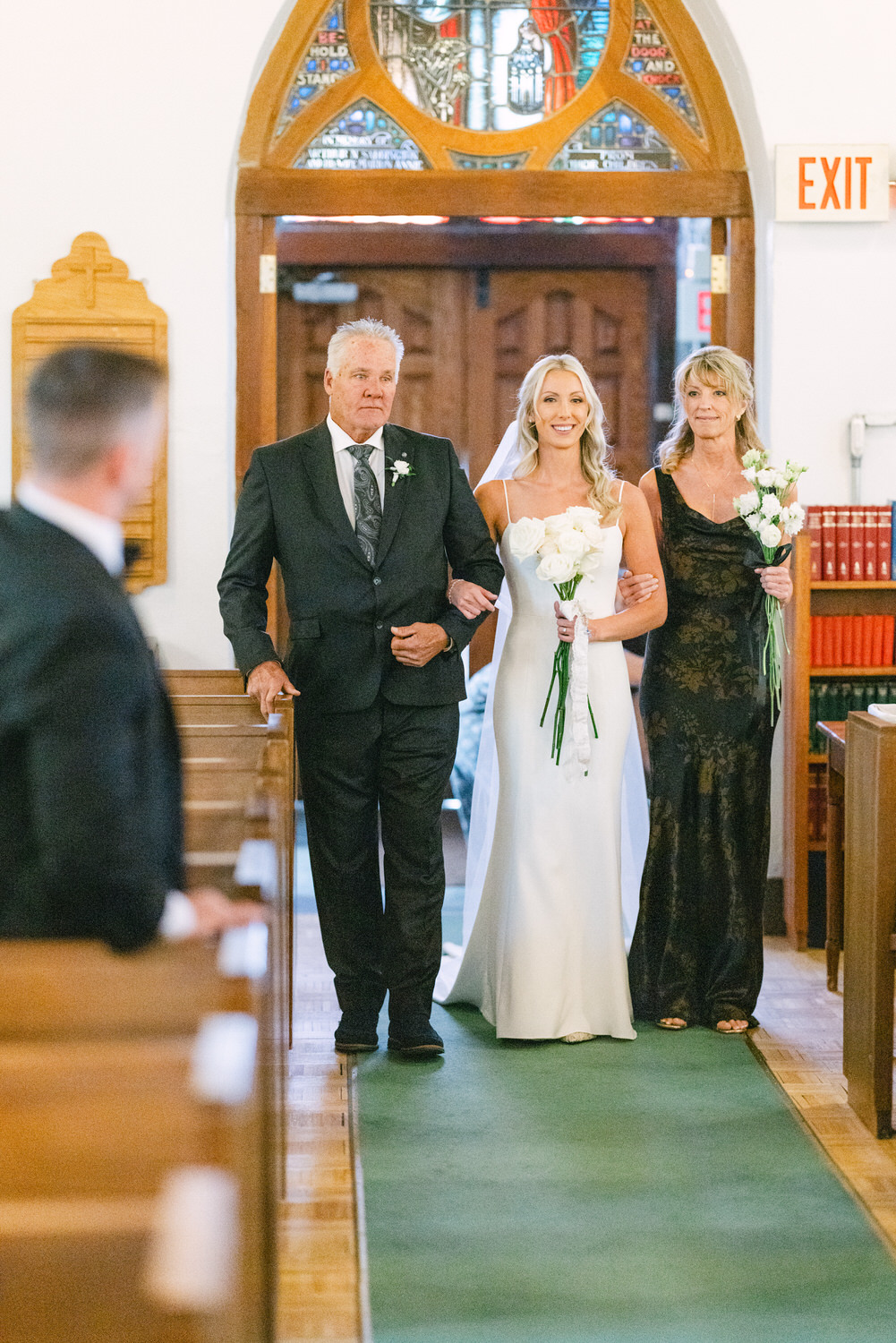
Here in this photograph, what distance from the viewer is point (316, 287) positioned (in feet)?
26.8

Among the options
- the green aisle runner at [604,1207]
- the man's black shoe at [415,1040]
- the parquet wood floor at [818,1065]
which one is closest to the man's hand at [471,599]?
the man's black shoe at [415,1040]

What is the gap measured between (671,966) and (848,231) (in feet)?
9.93

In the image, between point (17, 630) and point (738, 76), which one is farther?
point (738, 76)

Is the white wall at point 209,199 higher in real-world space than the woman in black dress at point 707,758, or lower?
higher

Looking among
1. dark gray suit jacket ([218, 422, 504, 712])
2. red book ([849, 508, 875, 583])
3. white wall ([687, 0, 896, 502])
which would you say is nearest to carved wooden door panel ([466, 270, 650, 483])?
Result: white wall ([687, 0, 896, 502])

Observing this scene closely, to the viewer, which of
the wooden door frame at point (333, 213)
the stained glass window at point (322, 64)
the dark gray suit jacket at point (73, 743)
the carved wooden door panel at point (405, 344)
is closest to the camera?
the dark gray suit jacket at point (73, 743)

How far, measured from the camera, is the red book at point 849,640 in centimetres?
553

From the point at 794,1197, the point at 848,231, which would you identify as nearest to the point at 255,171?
the point at 848,231

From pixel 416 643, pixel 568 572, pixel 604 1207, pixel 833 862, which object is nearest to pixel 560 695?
pixel 568 572

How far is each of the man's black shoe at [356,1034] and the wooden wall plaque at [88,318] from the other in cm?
206

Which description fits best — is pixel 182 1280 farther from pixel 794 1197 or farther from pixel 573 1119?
pixel 573 1119

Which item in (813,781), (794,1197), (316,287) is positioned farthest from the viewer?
(316,287)

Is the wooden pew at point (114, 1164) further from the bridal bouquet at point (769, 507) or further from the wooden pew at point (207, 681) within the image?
the wooden pew at point (207, 681)

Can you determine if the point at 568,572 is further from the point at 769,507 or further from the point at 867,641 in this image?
the point at 867,641
